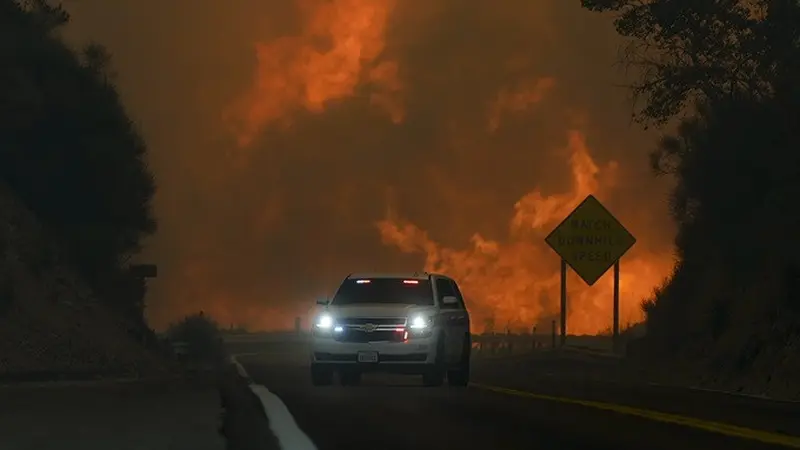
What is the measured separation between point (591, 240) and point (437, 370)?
15822 millimetres

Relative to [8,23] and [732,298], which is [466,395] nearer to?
[732,298]

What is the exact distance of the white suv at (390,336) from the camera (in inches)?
1083

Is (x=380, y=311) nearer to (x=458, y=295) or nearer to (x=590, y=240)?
(x=458, y=295)

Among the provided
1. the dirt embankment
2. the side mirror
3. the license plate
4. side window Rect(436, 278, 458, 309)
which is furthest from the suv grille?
Answer: the dirt embankment

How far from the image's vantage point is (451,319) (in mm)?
29156

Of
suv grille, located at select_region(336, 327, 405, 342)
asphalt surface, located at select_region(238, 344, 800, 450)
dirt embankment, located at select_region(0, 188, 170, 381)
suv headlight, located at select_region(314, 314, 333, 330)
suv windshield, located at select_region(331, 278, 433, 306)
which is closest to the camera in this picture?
asphalt surface, located at select_region(238, 344, 800, 450)

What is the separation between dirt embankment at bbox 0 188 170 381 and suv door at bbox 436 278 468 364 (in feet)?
38.8

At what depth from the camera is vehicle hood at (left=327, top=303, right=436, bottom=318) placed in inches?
1094

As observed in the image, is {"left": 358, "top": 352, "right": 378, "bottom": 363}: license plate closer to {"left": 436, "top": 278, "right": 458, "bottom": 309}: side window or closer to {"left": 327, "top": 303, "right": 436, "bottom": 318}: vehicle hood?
{"left": 327, "top": 303, "right": 436, "bottom": 318}: vehicle hood

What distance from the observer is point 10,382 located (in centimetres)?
3056

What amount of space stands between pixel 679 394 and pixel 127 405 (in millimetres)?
8475

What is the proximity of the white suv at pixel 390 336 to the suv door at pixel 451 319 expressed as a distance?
0.02 m

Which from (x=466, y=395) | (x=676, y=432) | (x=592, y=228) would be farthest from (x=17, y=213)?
(x=676, y=432)

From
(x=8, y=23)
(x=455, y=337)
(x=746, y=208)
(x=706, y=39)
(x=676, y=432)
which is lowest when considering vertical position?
(x=676, y=432)
